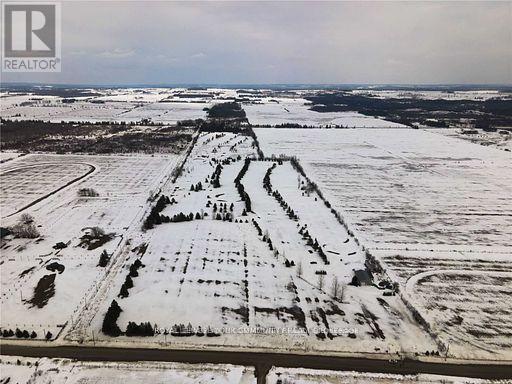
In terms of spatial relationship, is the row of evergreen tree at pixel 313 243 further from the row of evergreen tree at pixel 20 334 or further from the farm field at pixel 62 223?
the row of evergreen tree at pixel 20 334

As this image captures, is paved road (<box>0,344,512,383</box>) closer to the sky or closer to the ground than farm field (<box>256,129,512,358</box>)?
closer to the ground

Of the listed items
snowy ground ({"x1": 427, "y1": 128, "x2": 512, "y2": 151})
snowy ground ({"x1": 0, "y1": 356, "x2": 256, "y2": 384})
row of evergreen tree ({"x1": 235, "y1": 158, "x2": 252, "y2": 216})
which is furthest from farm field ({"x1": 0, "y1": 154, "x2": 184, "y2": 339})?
snowy ground ({"x1": 427, "y1": 128, "x2": 512, "y2": 151})

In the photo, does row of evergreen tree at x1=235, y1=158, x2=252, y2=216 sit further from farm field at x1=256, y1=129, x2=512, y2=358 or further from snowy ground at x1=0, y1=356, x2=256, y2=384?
snowy ground at x1=0, y1=356, x2=256, y2=384

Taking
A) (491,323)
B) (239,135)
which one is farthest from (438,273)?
(239,135)

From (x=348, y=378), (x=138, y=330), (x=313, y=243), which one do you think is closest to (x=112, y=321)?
(x=138, y=330)

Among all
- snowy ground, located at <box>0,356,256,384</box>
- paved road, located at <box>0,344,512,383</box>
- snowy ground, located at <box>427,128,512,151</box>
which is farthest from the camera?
snowy ground, located at <box>427,128,512,151</box>
